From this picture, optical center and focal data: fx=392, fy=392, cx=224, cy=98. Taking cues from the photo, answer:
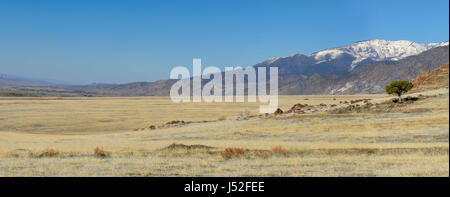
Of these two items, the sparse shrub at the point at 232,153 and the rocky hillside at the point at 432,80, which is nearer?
the sparse shrub at the point at 232,153

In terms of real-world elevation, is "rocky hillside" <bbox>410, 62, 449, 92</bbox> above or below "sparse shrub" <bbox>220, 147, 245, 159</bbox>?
above

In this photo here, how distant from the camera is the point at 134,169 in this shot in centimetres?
1475

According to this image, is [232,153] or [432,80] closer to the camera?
[232,153]

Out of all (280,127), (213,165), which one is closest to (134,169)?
(213,165)

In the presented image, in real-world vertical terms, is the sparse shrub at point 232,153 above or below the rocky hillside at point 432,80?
below

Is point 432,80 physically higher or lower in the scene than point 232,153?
higher

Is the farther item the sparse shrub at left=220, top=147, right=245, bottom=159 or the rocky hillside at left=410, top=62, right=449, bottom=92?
the rocky hillside at left=410, top=62, right=449, bottom=92
